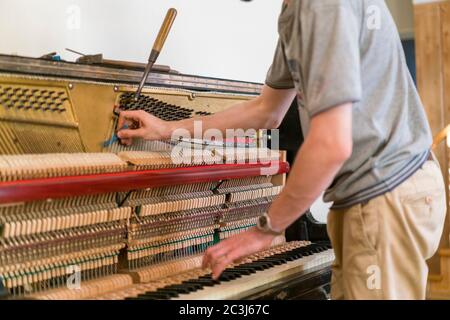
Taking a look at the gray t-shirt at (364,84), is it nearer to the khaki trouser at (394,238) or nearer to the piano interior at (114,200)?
the khaki trouser at (394,238)

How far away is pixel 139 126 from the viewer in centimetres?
232

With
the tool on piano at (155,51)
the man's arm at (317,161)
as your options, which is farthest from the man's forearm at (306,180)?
the tool on piano at (155,51)

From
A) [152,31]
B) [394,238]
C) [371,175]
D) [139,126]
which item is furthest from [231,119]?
[152,31]

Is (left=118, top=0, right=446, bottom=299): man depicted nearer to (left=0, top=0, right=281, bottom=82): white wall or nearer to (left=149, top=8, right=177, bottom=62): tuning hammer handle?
(left=149, top=8, right=177, bottom=62): tuning hammer handle

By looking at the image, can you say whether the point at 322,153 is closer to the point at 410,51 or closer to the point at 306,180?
the point at 306,180

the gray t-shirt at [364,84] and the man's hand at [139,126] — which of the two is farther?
the man's hand at [139,126]

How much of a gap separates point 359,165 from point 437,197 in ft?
0.99

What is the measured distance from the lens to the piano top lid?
1.96m

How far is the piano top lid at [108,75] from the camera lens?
6.43 feet

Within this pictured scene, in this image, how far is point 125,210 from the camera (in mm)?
2064

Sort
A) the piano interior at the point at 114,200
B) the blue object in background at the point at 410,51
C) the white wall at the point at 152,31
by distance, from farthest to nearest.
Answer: the blue object in background at the point at 410,51 < the white wall at the point at 152,31 < the piano interior at the point at 114,200

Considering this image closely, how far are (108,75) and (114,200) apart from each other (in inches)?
19.3
